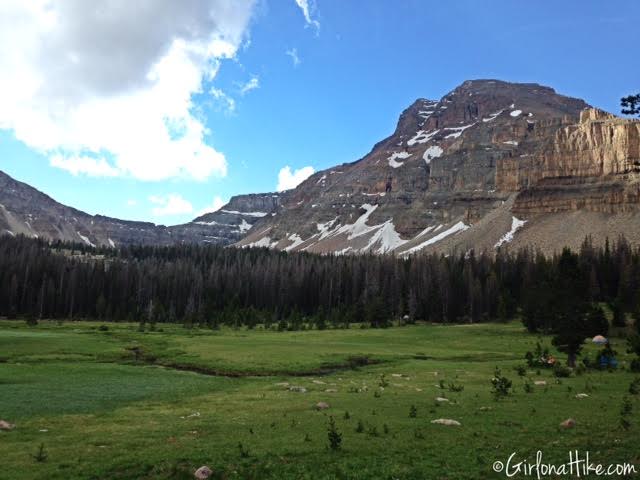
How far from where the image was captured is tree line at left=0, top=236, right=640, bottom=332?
116 metres

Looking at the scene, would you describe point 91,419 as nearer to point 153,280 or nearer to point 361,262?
point 153,280

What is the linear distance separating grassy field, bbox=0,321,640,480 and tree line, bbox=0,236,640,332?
57.9 meters

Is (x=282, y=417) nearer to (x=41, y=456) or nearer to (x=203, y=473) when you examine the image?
(x=203, y=473)

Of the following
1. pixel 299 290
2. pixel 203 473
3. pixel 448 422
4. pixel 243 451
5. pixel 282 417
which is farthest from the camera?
pixel 299 290

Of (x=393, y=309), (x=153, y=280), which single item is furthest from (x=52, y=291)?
(x=393, y=309)

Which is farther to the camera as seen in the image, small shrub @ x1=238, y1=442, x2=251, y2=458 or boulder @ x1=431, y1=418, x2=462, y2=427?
boulder @ x1=431, y1=418, x2=462, y2=427

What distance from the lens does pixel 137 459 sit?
55.2ft

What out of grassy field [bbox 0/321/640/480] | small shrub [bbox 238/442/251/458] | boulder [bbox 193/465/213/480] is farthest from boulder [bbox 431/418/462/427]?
boulder [bbox 193/465/213/480]

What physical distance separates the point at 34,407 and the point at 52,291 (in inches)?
4719

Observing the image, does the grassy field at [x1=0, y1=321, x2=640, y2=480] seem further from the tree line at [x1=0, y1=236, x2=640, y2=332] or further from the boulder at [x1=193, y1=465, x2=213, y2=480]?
the tree line at [x1=0, y1=236, x2=640, y2=332]

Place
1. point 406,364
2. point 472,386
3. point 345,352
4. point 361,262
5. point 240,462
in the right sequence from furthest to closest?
1. point 361,262
2. point 345,352
3. point 406,364
4. point 472,386
5. point 240,462

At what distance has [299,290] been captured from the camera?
149m

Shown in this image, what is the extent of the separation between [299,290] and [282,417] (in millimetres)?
125347

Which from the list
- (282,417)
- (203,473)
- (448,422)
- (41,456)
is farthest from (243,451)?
(448,422)
